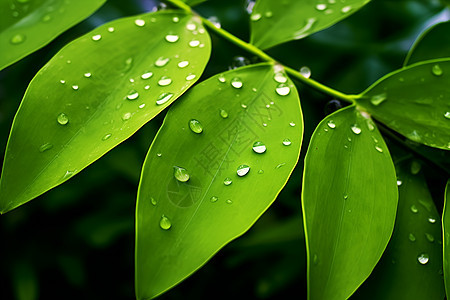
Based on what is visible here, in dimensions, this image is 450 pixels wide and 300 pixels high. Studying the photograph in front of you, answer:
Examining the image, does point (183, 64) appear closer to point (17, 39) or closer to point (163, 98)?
point (163, 98)

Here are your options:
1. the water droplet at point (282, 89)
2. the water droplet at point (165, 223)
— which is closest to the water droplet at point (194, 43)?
the water droplet at point (282, 89)

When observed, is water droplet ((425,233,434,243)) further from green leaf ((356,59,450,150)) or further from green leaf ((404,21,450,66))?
green leaf ((404,21,450,66))

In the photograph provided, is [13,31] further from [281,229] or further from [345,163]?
[281,229]

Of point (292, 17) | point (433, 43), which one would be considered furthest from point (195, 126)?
point (433, 43)

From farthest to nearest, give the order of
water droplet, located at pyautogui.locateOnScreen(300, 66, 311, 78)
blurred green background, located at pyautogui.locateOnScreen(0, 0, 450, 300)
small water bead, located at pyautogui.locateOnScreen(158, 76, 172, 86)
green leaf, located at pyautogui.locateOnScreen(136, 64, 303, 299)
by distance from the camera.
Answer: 1. blurred green background, located at pyautogui.locateOnScreen(0, 0, 450, 300)
2. water droplet, located at pyautogui.locateOnScreen(300, 66, 311, 78)
3. small water bead, located at pyautogui.locateOnScreen(158, 76, 172, 86)
4. green leaf, located at pyautogui.locateOnScreen(136, 64, 303, 299)

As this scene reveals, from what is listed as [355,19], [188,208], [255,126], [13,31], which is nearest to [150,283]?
[188,208]

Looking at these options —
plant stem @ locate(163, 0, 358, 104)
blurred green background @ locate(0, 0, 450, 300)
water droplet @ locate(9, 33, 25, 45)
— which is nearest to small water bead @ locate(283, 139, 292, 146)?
plant stem @ locate(163, 0, 358, 104)
